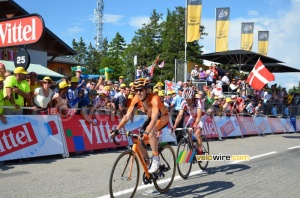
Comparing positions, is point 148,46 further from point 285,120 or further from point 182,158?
point 182,158

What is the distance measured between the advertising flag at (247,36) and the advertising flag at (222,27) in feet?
14.8

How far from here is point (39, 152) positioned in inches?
353

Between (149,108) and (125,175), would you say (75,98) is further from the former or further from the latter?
(125,175)

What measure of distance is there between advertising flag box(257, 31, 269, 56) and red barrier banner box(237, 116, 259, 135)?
Answer: 19.0m

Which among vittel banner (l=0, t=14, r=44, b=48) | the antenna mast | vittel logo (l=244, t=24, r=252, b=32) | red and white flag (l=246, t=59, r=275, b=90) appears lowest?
red and white flag (l=246, t=59, r=275, b=90)

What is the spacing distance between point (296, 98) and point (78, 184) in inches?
1049

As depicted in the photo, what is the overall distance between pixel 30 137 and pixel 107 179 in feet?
9.26

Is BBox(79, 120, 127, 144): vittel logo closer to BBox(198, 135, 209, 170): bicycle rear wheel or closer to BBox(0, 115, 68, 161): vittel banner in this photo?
BBox(0, 115, 68, 161): vittel banner

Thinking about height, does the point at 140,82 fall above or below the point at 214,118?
above

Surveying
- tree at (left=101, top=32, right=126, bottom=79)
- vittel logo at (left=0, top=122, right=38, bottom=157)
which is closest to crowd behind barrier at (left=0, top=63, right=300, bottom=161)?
vittel logo at (left=0, top=122, right=38, bottom=157)

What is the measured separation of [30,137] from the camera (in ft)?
29.0

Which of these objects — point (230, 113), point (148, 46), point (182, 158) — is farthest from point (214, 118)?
point (148, 46)

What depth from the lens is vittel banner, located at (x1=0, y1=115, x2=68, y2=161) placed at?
27.4 feet

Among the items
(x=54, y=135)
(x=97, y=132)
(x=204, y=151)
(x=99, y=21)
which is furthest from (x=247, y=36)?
(x=99, y=21)
